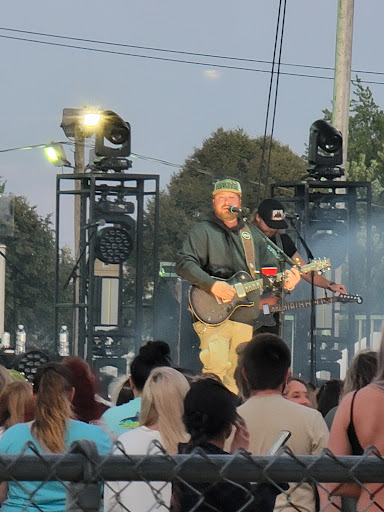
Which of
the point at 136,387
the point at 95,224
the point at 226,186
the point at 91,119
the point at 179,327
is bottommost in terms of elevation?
the point at 179,327

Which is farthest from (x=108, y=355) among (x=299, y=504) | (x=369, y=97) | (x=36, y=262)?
(x=36, y=262)

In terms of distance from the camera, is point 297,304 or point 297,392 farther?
point 297,304

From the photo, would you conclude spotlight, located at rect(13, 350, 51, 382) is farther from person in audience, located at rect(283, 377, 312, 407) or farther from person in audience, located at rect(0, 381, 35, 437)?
person in audience, located at rect(0, 381, 35, 437)

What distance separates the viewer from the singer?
423 inches

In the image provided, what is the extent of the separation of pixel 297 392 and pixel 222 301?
4.40m

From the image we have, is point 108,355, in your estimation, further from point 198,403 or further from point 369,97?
point 369,97

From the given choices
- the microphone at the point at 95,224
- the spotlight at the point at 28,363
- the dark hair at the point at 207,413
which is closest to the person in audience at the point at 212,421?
the dark hair at the point at 207,413

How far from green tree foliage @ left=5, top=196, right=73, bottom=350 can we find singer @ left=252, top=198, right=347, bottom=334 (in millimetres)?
33953

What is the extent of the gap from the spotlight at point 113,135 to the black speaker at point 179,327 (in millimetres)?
1753

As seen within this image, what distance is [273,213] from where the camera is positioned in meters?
10.7

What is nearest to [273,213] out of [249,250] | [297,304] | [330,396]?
[249,250]

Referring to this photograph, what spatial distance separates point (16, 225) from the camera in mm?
49531

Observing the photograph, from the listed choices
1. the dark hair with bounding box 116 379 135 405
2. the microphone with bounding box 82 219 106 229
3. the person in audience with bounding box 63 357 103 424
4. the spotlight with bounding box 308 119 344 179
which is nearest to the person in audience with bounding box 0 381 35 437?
the person in audience with bounding box 63 357 103 424

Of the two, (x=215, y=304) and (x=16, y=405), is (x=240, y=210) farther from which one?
(x=16, y=405)
